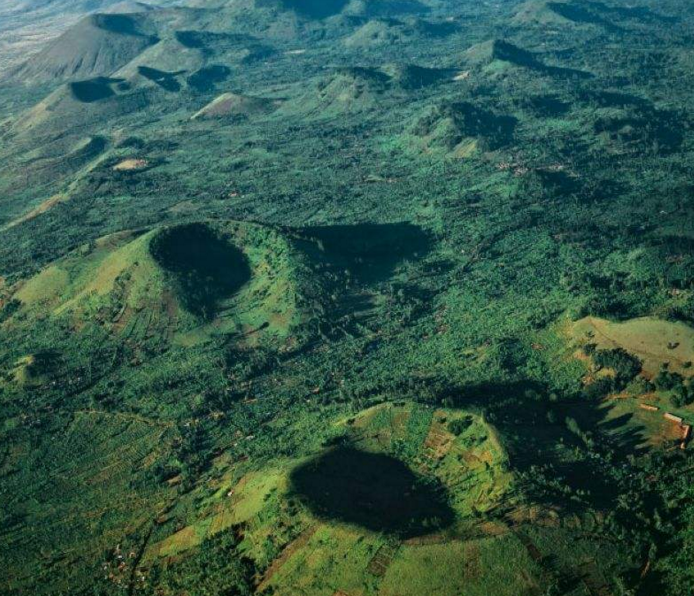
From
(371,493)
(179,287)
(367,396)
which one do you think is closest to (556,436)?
(371,493)

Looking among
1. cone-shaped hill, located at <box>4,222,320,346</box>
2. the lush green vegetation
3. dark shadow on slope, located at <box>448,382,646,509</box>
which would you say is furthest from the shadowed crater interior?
cone-shaped hill, located at <box>4,222,320,346</box>

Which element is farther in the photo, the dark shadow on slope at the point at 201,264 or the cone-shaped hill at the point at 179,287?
the dark shadow on slope at the point at 201,264

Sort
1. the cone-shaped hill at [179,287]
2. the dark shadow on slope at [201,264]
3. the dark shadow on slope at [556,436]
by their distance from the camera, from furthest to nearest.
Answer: the dark shadow on slope at [201,264] < the cone-shaped hill at [179,287] < the dark shadow on slope at [556,436]

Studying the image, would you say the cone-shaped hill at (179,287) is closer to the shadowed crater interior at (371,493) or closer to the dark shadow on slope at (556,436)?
the dark shadow on slope at (556,436)

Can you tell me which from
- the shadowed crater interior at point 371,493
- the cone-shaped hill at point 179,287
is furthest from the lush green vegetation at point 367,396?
the cone-shaped hill at point 179,287

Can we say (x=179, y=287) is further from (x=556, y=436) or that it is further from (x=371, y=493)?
(x=556, y=436)

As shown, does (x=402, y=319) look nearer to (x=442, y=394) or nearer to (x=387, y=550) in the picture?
(x=442, y=394)

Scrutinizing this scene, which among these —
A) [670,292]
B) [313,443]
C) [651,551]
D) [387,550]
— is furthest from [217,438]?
[670,292]

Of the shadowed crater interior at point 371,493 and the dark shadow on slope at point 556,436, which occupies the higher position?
the shadowed crater interior at point 371,493

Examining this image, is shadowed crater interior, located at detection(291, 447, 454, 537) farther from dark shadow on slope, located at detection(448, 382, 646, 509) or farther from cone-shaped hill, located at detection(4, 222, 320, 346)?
cone-shaped hill, located at detection(4, 222, 320, 346)
